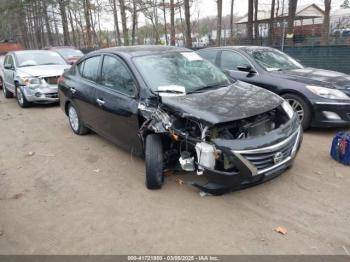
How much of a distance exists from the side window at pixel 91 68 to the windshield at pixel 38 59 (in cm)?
471

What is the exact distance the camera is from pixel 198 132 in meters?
3.73

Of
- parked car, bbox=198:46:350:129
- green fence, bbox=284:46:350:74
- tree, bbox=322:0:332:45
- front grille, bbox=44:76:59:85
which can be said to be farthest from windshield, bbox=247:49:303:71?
tree, bbox=322:0:332:45

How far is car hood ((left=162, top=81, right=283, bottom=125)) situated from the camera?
3.61 metres

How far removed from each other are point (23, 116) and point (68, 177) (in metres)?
4.70

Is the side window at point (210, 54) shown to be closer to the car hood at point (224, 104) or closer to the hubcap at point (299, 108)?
the hubcap at point (299, 108)

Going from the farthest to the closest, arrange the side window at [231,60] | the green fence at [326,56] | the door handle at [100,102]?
the green fence at [326,56] → the side window at [231,60] → the door handle at [100,102]

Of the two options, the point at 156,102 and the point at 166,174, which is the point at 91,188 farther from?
the point at 156,102

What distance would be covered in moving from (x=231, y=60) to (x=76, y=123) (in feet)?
11.2

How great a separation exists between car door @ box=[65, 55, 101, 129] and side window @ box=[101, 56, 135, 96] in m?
0.26

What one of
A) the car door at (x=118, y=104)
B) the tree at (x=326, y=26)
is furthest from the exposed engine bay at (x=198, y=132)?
the tree at (x=326, y=26)

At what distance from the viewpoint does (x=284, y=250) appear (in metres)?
2.96

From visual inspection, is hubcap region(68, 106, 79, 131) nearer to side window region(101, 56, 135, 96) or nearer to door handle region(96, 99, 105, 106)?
door handle region(96, 99, 105, 106)

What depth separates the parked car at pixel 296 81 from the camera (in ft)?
18.2

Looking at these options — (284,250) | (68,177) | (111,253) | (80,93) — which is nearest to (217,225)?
(284,250)
